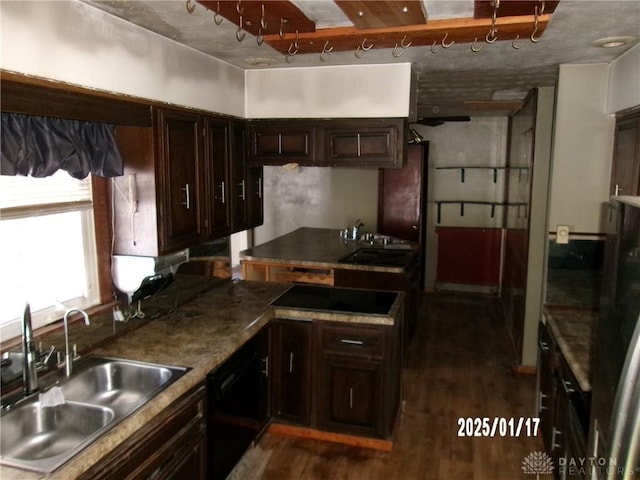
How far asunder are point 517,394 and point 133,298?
281cm

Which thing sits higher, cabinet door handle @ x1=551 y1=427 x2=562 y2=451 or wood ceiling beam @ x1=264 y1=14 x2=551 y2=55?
wood ceiling beam @ x1=264 y1=14 x2=551 y2=55

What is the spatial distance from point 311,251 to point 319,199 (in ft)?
7.09

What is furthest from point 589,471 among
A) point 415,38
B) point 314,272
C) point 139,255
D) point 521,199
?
point 521,199

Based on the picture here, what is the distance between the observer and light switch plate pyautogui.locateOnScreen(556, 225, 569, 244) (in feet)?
11.0

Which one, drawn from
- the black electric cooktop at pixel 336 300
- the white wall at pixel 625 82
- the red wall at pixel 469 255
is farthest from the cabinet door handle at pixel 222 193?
the red wall at pixel 469 255

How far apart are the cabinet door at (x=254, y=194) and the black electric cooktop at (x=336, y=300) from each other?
0.56 metres

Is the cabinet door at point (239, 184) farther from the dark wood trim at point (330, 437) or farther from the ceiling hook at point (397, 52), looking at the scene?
the dark wood trim at point (330, 437)

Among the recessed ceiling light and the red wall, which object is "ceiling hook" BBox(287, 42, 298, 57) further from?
the red wall

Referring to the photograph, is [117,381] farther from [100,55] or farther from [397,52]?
[397,52]

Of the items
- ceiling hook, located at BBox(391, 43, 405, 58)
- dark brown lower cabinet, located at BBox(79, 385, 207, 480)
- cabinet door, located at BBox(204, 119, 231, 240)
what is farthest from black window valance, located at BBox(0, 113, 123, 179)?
ceiling hook, located at BBox(391, 43, 405, 58)

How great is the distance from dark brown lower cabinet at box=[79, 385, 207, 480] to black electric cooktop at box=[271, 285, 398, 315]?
3.24ft

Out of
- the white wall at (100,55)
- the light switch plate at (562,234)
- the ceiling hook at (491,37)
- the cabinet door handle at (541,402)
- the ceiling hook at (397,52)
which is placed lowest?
the cabinet door handle at (541,402)
